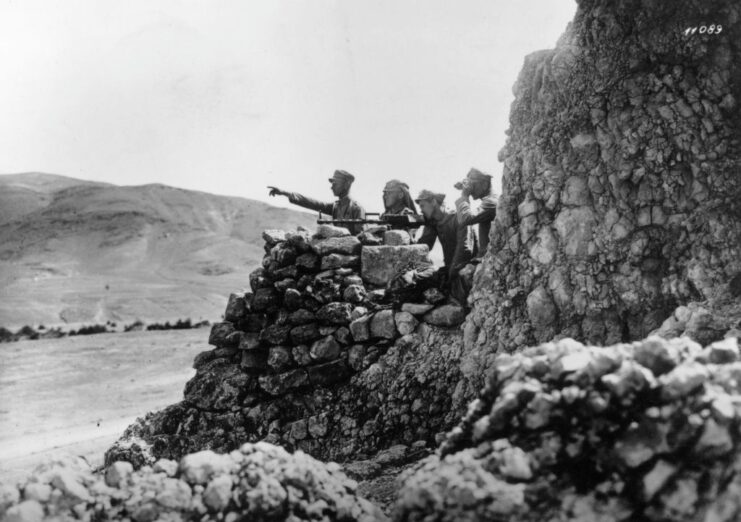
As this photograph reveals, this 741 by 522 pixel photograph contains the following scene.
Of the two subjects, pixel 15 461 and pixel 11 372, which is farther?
pixel 11 372

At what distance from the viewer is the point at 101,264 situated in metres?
64.2

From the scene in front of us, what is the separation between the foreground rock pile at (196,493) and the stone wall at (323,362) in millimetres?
3488

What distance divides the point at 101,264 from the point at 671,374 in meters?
68.1

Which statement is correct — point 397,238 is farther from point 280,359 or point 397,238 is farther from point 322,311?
point 280,359

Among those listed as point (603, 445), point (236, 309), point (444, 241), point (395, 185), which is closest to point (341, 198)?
point (395, 185)

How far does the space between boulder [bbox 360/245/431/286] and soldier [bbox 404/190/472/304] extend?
301mm

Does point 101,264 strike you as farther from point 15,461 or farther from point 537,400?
point 537,400

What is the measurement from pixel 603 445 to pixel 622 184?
3867 mm

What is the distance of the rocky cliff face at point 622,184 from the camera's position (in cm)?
576

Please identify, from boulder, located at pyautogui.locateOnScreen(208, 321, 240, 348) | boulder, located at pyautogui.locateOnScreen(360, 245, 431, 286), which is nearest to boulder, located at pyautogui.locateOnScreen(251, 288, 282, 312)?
boulder, located at pyautogui.locateOnScreen(208, 321, 240, 348)

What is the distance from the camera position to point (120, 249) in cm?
6862

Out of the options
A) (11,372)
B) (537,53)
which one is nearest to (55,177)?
(11,372)

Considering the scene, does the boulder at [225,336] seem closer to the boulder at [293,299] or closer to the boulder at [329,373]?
the boulder at [293,299]

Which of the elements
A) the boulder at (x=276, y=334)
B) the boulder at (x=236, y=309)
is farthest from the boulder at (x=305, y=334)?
the boulder at (x=236, y=309)
